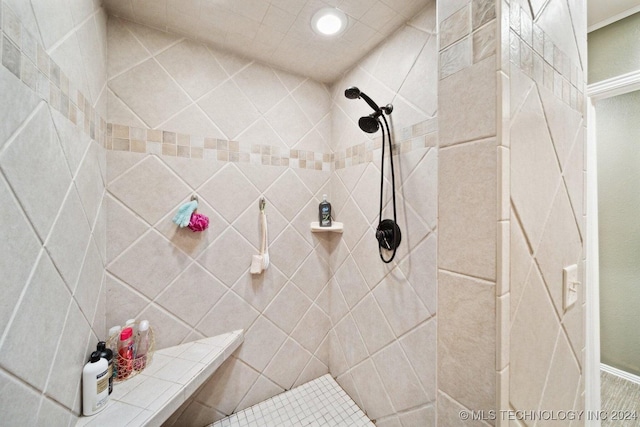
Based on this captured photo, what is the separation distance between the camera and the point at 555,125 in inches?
24.0

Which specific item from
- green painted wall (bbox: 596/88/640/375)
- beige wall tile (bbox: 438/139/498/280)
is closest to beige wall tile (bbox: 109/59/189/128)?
beige wall tile (bbox: 438/139/498/280)

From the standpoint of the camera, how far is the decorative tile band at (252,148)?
3.17ft

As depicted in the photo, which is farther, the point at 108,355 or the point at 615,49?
the point at 615,49

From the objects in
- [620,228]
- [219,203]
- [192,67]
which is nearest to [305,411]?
[219,203]

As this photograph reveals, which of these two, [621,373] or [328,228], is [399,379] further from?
[621,373]

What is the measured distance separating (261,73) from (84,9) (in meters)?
0.70

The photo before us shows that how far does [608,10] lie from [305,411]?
2676mm

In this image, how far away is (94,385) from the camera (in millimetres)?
701

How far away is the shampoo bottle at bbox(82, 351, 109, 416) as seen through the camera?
2.28 ft

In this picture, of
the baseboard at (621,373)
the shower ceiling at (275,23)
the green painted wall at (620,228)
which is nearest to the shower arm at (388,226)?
the shower ceiling at (275,23)

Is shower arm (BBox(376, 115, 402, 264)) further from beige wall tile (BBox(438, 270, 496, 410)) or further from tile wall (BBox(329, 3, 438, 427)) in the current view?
beige wall tile (BBox(438, 270, 496, 410))

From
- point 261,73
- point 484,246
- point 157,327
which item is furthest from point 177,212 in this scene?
point 484,246

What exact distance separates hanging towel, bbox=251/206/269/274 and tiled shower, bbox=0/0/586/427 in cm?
6

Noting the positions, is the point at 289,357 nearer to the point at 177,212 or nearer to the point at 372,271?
the point at 372,271
